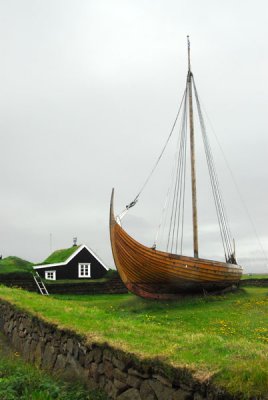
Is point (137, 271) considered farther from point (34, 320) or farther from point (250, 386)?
point (250, 386)

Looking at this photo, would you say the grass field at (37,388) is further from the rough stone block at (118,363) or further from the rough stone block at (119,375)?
the rough stone block at (118,363)

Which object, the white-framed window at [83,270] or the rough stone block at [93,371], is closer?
the rough stone block at [93,371]

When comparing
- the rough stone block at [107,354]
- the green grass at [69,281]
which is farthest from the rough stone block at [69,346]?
the green grass at [69,281]

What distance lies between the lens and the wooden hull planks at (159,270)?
1955cm

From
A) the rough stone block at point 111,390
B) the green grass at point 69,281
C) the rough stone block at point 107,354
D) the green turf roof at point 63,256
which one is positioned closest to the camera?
the rough stone block at point 111,390

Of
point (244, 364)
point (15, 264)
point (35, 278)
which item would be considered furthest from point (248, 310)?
point (15, 264)

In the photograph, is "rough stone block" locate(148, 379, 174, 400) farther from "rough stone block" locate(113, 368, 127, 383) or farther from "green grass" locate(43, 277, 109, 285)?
"green grass" locate(43, 277, 109, 285)

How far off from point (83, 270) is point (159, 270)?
1877cm

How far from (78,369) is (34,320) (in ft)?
10.5

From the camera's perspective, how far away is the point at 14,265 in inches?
1340

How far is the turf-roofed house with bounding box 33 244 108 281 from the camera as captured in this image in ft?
117

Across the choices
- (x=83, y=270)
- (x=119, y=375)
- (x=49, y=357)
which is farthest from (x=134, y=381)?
(x=83, y=270)

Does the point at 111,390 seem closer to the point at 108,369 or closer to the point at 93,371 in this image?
the point at 108,369

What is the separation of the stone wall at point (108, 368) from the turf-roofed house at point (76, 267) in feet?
84.5
